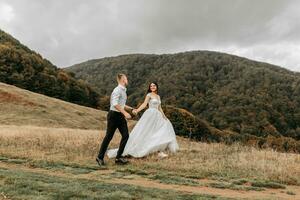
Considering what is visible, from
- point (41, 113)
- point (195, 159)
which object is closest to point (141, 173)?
point (195, 159)

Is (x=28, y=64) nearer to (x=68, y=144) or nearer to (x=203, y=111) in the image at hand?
(x=203, y=111)

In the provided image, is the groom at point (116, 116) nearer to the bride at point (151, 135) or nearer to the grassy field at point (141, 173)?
the grassy field at point (141, 173)

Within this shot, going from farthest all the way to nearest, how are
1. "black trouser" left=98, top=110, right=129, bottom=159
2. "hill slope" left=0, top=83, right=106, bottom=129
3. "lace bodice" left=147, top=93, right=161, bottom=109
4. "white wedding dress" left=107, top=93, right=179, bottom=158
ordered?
1. "hill slope" left=0, top=83, right=106, bottom=129
2. "lace bodice" left=147, top=93, right=161, bottom=109
3. "white wedding dress" left=107, top=93, right=179, bottom=158
4. "black trouser" left=98, top=110, right=129, bottom=159

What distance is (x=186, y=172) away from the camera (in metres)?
13.8

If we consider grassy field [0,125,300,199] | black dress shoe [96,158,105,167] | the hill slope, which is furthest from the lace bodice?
the hill slope

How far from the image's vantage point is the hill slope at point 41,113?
4375 centimetres

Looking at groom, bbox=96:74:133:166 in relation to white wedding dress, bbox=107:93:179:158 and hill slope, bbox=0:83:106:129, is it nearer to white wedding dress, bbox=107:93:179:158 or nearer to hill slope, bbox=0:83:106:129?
white wedding dress, bbox=107:93:179:158

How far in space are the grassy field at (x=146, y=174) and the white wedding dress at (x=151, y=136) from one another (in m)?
0.46

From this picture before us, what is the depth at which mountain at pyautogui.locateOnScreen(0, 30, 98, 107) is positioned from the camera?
265 ft

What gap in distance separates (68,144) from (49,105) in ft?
112

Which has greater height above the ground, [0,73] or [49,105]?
[0,73]

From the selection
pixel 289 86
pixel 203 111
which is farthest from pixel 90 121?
pixel 289 86

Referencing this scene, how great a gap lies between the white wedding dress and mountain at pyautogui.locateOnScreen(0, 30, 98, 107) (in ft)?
217

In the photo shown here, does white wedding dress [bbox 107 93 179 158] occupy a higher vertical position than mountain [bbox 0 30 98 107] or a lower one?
lower
